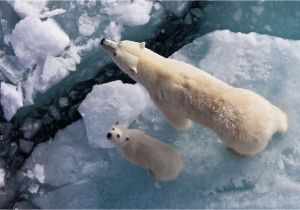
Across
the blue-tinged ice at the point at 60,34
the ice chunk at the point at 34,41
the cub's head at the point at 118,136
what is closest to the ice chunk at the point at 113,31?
the blue-tinged ice at the point at 60,34

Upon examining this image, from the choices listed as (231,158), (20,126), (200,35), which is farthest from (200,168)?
(20,126)

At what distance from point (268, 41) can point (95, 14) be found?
4.06 ft

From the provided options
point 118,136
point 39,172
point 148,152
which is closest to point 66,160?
point 39,172

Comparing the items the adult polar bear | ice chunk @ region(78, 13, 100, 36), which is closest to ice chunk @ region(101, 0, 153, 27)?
ice chunk @ region(78, 13, 100, 36)

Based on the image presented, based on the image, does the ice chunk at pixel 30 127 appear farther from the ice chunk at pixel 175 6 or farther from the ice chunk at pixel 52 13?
the ice chunk at pixel 175 6

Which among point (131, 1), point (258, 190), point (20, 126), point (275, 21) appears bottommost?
point (258, 190)

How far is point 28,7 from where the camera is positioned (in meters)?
3.81

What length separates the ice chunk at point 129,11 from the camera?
3789mm

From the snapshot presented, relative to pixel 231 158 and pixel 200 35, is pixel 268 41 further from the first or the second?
pixel 231 158

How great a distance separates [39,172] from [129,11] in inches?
50.3

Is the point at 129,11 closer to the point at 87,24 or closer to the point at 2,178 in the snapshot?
the point at 87,24

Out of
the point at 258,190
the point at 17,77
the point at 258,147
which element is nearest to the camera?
the point at 258,147

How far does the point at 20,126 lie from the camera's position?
3.76 meters

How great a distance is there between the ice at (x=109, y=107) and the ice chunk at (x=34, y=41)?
1.33ft
